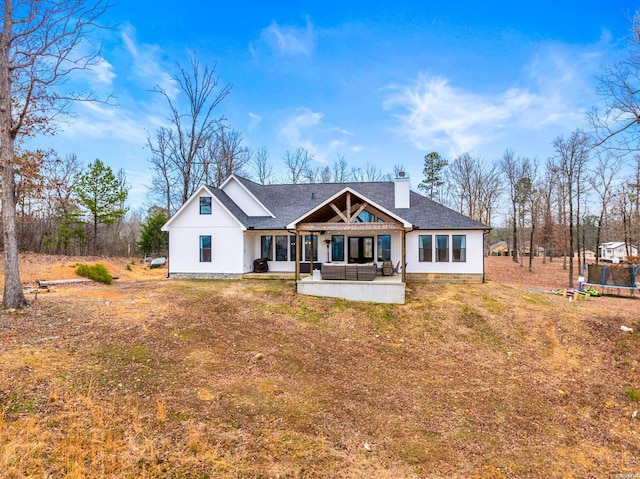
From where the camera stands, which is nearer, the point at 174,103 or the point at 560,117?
the point at 560,117

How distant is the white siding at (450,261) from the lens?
15523mm

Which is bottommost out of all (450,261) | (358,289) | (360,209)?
(358,289)

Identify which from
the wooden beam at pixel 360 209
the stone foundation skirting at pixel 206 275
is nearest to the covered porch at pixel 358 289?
the wooden beam at pixel 360 209

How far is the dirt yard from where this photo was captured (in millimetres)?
4508

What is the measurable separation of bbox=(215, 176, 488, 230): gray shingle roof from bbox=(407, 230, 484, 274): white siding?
395mm

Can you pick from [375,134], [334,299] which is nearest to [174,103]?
[375,134]

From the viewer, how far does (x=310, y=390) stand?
21.5ft

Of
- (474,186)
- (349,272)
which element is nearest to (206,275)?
(349,272)

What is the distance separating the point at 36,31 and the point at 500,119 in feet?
71.2

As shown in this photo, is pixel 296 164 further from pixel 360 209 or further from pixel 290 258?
pixel 360 209

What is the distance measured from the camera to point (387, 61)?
57.8ft

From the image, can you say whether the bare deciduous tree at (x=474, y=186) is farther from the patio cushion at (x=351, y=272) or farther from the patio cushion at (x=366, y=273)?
the patio cushion at (x=351, y=272)

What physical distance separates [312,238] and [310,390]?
9.86 m

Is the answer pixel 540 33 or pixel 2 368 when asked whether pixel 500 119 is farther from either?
pixel 2 368
